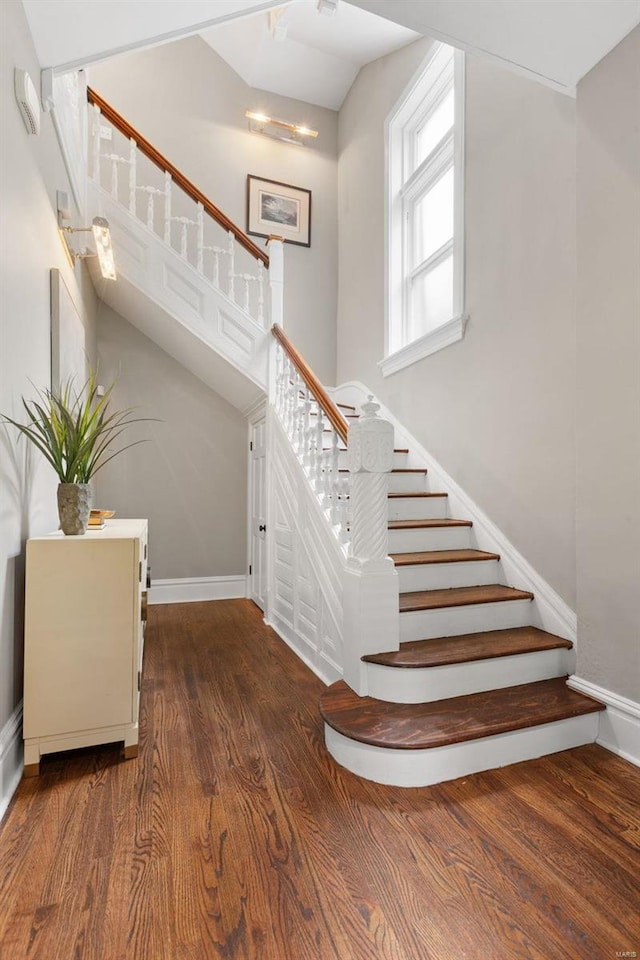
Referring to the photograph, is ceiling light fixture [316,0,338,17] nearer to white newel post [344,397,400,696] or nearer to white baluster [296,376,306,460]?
white baluster [296,376,306,460]

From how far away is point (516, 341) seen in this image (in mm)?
2715

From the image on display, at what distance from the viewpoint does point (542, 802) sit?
5.26 feet

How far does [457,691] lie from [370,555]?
0.67 m

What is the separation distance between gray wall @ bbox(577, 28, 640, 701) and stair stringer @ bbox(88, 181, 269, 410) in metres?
2.34

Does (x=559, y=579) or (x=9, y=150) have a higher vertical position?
(x=9, y=150)

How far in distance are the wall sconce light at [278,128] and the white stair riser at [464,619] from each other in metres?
5.06

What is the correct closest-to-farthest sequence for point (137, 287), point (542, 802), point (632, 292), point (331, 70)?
point (542, 802) → point (632, 292) → point (137, 287) → point (331, 70)

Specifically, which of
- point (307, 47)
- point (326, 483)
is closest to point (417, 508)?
point (326, 483)

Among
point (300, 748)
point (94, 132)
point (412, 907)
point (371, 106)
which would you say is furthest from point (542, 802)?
point (371, 106)

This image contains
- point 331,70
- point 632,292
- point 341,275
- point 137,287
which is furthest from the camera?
point 341,275

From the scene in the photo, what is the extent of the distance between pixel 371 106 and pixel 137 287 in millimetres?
2966

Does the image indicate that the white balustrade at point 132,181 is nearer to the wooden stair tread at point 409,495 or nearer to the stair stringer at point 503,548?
the stair stringer at point 503,548

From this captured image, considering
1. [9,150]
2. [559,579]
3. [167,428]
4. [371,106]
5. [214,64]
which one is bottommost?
[559,579]

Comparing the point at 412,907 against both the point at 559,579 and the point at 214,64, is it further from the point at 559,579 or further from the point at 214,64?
the point at 214,64
